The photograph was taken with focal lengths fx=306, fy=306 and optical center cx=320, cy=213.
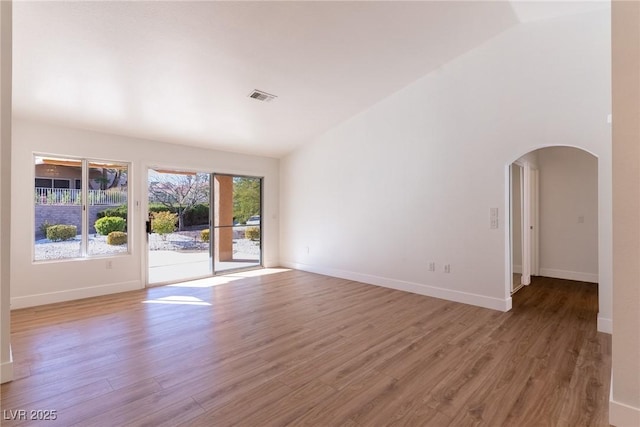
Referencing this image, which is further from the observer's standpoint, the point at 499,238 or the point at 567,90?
the point at 499,238

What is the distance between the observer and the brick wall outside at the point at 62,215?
169 inches

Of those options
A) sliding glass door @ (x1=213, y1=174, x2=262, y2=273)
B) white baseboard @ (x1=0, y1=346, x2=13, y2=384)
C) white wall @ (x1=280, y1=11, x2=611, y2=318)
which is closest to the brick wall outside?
sliding glass door @ (x1=213, y1=174, x2=262, y2=273)

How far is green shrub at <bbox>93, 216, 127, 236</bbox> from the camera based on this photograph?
15.8ft

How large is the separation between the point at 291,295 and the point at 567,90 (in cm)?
435

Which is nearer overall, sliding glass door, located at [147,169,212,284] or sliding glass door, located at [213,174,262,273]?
sliding glass door, located at [147,169,212,284]

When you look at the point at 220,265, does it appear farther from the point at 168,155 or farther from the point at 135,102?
the point at 135,102

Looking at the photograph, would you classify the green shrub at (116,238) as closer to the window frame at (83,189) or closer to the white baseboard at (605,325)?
the window frame at (83,189)

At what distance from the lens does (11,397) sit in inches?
83.1

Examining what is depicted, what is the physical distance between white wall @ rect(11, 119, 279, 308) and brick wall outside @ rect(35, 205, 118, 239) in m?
0.13

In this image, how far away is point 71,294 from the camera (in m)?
4.45

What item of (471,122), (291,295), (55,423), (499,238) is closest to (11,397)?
(55,423)

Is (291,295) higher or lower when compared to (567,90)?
lower

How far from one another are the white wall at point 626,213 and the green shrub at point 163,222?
5831 millimetres

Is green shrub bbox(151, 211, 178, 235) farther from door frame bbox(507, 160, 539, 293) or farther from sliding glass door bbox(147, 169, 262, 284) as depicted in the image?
door frame bbox(507, 160, 539, 293)
